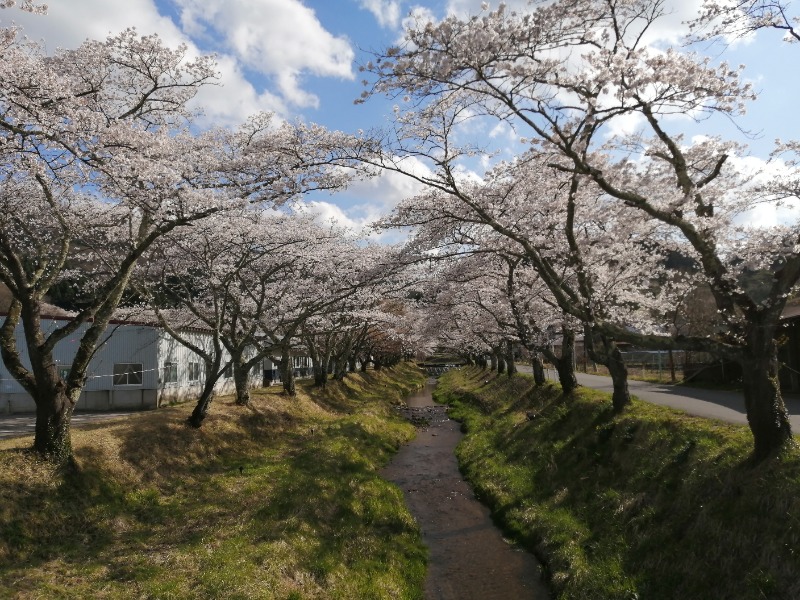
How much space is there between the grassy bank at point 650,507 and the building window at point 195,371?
62.5 ft

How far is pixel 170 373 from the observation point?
27203 mm

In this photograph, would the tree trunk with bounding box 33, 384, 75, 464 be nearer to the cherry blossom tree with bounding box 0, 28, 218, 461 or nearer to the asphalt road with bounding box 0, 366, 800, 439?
the cherry blossom tree with bounding box 0, 28, 218, 461

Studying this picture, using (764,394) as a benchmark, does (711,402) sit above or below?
below

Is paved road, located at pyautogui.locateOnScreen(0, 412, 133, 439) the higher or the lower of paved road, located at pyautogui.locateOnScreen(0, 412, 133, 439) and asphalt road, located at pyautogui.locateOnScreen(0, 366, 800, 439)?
the lower

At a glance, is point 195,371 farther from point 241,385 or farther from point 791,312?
point 791,312

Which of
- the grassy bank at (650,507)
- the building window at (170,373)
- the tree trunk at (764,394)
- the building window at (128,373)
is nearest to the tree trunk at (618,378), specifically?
the grassy bank at (650,507)

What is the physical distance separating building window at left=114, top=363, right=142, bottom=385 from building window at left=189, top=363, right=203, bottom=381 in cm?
435

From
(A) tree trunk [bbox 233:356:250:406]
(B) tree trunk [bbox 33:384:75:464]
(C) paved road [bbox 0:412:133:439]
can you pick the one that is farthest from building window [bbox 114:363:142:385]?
(B) tree trunk [bbox 33:384:75:464]

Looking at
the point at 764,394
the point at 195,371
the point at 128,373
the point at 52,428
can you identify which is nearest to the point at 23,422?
the point at 128,373

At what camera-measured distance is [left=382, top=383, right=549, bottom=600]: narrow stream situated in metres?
9.66

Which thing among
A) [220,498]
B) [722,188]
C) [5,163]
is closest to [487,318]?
[722,188]

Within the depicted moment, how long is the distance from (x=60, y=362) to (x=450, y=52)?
2444cm

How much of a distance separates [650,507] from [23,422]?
21.0 metres

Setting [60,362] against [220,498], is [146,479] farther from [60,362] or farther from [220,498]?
[60,362]
